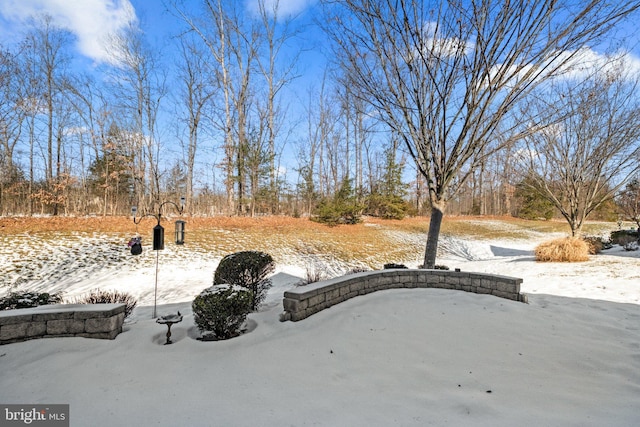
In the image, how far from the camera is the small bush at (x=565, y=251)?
9.33m

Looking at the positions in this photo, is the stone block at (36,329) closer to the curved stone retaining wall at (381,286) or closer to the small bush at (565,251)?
the curved stone retaining wall at (381,286)

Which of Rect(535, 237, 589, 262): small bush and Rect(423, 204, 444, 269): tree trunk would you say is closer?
Rect(423, 204, 444, 269): tree trunk

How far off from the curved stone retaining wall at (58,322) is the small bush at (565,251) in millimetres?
12574

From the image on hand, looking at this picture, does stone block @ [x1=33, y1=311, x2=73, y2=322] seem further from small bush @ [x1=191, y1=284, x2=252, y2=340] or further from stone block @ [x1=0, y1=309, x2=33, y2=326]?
small bush @ [x1=191, y1=284, x2=252, y2=340]

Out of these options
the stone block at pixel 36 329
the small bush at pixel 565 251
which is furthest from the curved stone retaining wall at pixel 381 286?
the small bush at pixel 565 251

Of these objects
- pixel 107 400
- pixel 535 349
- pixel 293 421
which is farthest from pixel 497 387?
pixel 107 400

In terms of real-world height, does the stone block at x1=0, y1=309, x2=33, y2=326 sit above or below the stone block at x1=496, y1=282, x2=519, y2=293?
above

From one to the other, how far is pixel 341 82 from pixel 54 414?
729 centimetres

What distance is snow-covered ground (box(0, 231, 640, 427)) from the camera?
7.02 ft

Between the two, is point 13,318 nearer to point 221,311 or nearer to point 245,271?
point 221,311

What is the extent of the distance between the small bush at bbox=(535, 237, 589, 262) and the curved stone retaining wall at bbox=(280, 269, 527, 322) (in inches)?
242

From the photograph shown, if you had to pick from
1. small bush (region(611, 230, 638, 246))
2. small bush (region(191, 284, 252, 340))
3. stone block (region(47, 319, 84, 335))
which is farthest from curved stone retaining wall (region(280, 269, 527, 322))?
small bush (region(611, 230, 638, 246))

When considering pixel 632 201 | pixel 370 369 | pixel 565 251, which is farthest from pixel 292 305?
pixel 632 201

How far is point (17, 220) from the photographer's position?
11539mm
